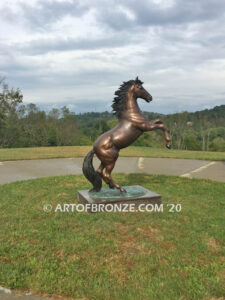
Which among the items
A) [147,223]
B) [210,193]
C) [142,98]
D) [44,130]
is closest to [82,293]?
[147,223]

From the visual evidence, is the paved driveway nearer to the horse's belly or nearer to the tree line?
the horse's belly

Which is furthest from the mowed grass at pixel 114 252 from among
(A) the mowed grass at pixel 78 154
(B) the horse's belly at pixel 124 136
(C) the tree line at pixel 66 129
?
(C) the tree line at pixel 66 129

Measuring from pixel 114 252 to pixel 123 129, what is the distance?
6.95ft

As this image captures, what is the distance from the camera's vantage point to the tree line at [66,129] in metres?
33.2

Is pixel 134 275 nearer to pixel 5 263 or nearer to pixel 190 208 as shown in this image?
pixel 5 263

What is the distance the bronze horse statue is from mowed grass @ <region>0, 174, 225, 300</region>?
0.80 m

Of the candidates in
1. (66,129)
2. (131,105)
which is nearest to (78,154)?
(131,105)

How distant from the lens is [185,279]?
8.93ft

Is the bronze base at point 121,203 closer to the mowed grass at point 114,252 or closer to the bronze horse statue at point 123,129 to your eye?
the mowed grass at point 114,252

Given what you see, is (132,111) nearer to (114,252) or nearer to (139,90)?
(139,90)

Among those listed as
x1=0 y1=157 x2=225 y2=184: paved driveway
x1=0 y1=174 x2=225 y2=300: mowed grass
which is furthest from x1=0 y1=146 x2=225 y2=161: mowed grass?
x1=0 y1=174 x2=225 y2=300: mowed grass

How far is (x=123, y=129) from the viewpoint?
4660 mm

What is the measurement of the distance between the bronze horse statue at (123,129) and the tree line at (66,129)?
28.3 metres

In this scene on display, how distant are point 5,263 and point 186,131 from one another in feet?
136
